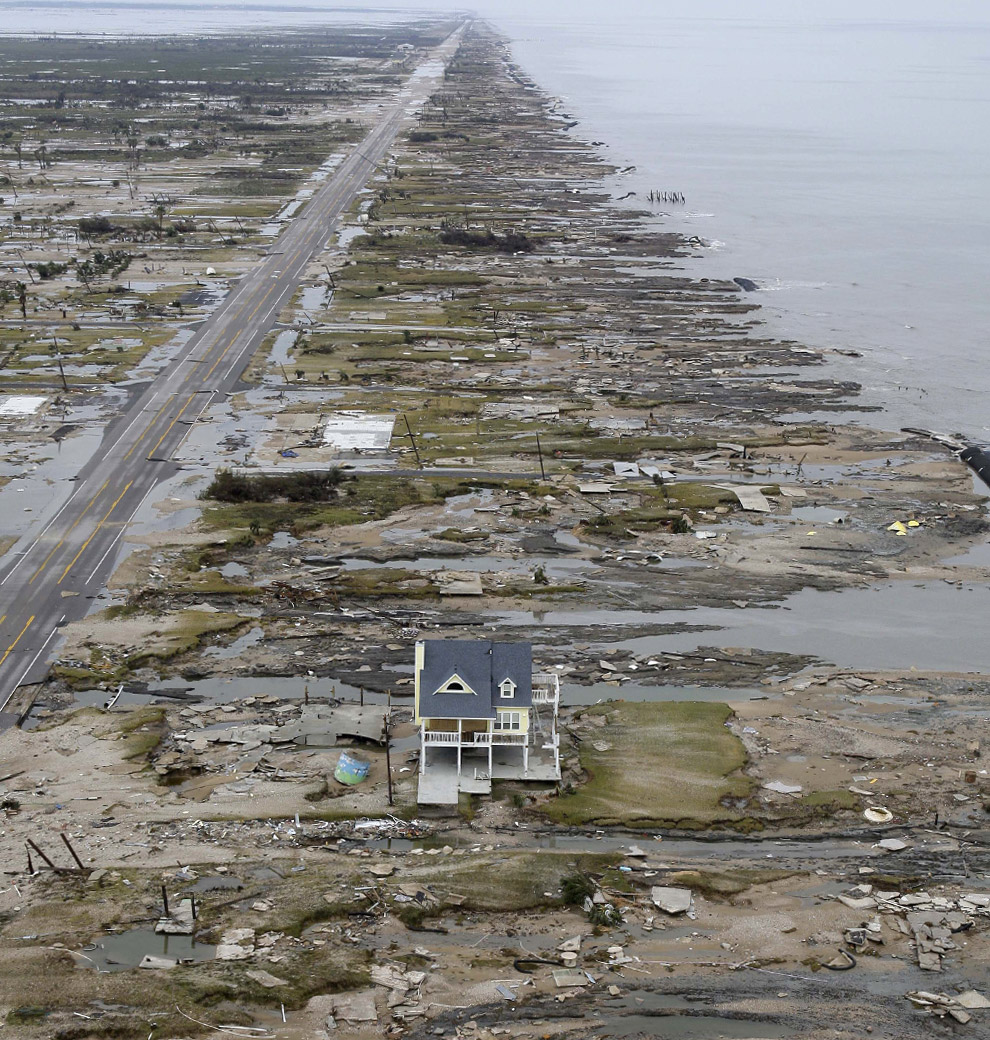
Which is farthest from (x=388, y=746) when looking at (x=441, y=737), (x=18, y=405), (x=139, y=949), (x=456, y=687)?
(x=18, y=405)

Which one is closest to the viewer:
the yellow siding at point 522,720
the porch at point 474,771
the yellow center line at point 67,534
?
the porch at point 474,771

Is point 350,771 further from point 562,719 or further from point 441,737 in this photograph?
point 562,719

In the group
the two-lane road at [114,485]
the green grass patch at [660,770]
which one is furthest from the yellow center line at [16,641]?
the green grass patch at [660,770]

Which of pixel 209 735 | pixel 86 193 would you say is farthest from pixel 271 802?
pixel 86 193

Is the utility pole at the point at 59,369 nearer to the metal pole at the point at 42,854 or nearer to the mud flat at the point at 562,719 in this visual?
the mud flat at the point at 562,719

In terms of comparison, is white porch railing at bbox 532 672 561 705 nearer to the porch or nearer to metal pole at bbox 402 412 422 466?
the porch
